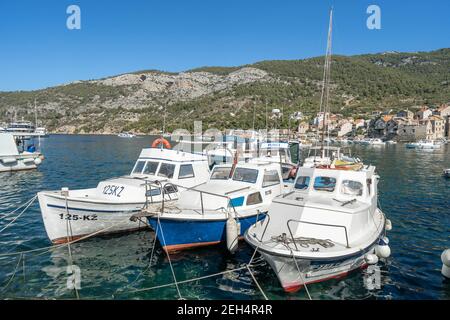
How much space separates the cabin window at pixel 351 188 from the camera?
13484 mm

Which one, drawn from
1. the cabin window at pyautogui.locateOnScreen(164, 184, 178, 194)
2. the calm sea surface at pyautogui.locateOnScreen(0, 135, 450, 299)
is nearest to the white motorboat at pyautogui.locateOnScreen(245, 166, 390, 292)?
the calm sea surface at pyautogui.locateOnScreen(0, 135, 450, 299)

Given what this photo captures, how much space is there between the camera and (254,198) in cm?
1584

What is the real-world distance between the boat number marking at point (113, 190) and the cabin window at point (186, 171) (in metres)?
3.38

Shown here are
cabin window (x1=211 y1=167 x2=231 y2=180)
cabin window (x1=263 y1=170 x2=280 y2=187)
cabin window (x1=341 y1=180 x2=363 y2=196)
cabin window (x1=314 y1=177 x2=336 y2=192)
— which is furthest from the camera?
cabin window (x1=211 y1=167 x2=231 y2=180)

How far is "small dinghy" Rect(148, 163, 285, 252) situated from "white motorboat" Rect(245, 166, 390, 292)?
2034 mm

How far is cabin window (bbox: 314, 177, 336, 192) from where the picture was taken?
13.7m

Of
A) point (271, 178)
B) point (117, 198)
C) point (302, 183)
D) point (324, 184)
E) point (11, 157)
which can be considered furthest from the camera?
point (11, 157)

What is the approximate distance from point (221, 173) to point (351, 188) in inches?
263

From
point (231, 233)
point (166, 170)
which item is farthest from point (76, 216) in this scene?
point (231, 233)

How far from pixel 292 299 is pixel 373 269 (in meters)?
4.25

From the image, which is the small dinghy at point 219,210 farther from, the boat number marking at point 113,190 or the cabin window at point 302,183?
the boat number marking at point 113,190

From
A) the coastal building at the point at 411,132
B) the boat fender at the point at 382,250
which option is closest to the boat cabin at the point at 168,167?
the boat fender at the point at 382,250

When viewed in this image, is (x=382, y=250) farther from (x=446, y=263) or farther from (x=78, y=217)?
(x=78, y=217)

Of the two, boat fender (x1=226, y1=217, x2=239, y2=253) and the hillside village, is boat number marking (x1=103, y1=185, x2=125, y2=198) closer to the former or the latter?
boat fender (x1=226, y1=217, x2=239, y2=253)
